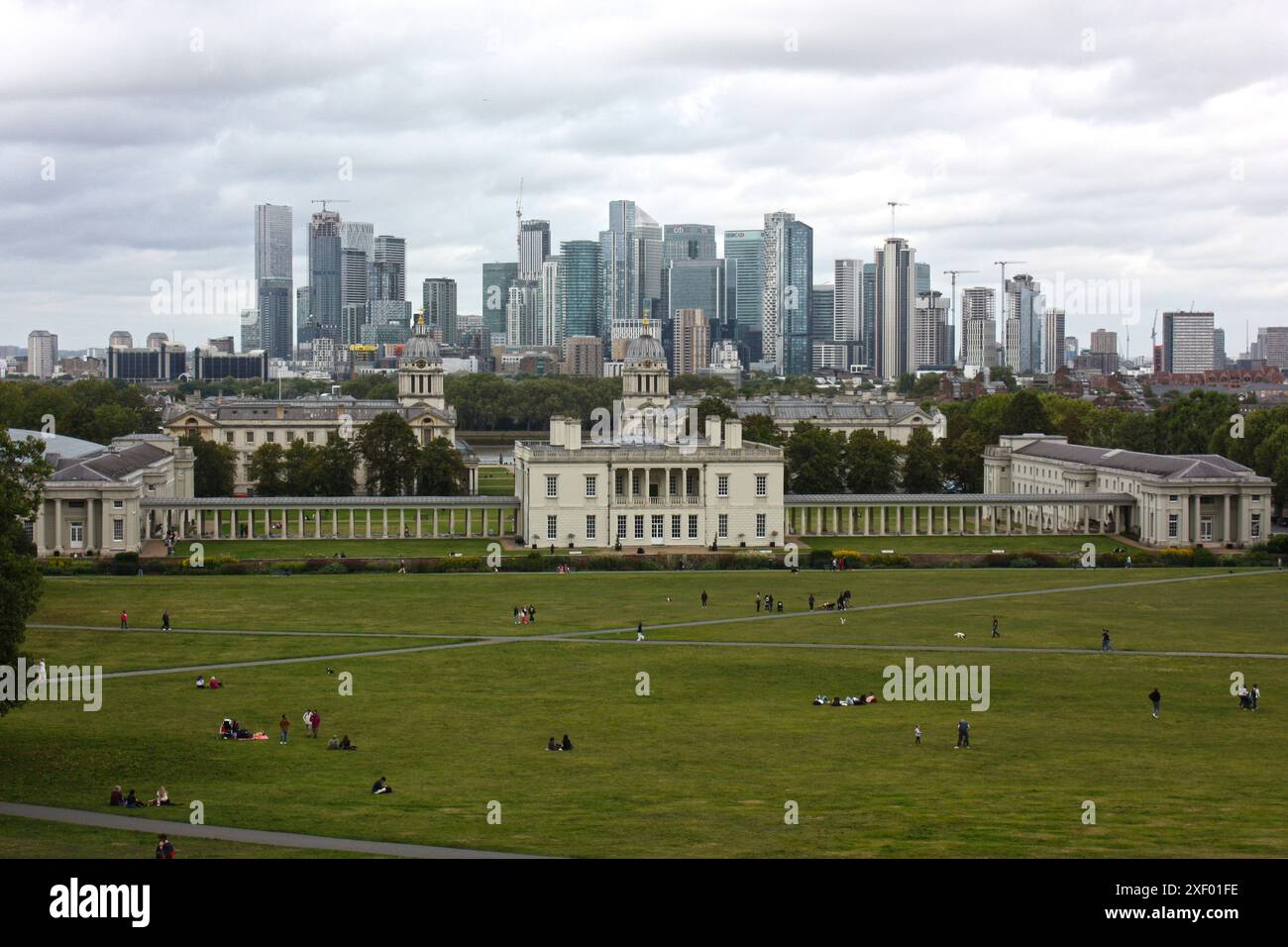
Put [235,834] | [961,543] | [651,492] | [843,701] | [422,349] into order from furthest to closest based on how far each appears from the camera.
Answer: [422,349]
[651,492]
[961,543]
[843,701]
[235,834]

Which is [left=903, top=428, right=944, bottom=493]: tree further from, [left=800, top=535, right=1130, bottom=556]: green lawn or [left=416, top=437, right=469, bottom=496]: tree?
[left=416, top=437, right=469, bottom=496]: tree

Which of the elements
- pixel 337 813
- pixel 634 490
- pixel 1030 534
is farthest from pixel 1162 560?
pixel 337 813

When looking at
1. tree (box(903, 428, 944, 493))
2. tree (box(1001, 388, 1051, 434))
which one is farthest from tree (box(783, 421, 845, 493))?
tree (box(1001, 388, 1051, 434))

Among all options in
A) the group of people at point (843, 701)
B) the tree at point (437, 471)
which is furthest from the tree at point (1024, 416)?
the group of people at point (843, 701)

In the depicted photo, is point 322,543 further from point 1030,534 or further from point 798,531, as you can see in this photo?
point 1030,534

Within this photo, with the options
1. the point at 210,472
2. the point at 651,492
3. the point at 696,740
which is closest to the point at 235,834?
the point at 696,740

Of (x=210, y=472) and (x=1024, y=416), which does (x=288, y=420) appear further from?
(x=1024, y=416)

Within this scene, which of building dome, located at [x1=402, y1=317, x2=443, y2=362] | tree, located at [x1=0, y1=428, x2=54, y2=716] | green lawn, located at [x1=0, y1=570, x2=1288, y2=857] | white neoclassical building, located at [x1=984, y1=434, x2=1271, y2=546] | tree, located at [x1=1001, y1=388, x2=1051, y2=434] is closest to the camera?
green lawn, located at [x1=0, y1=570, x2=1288, y2=857]
